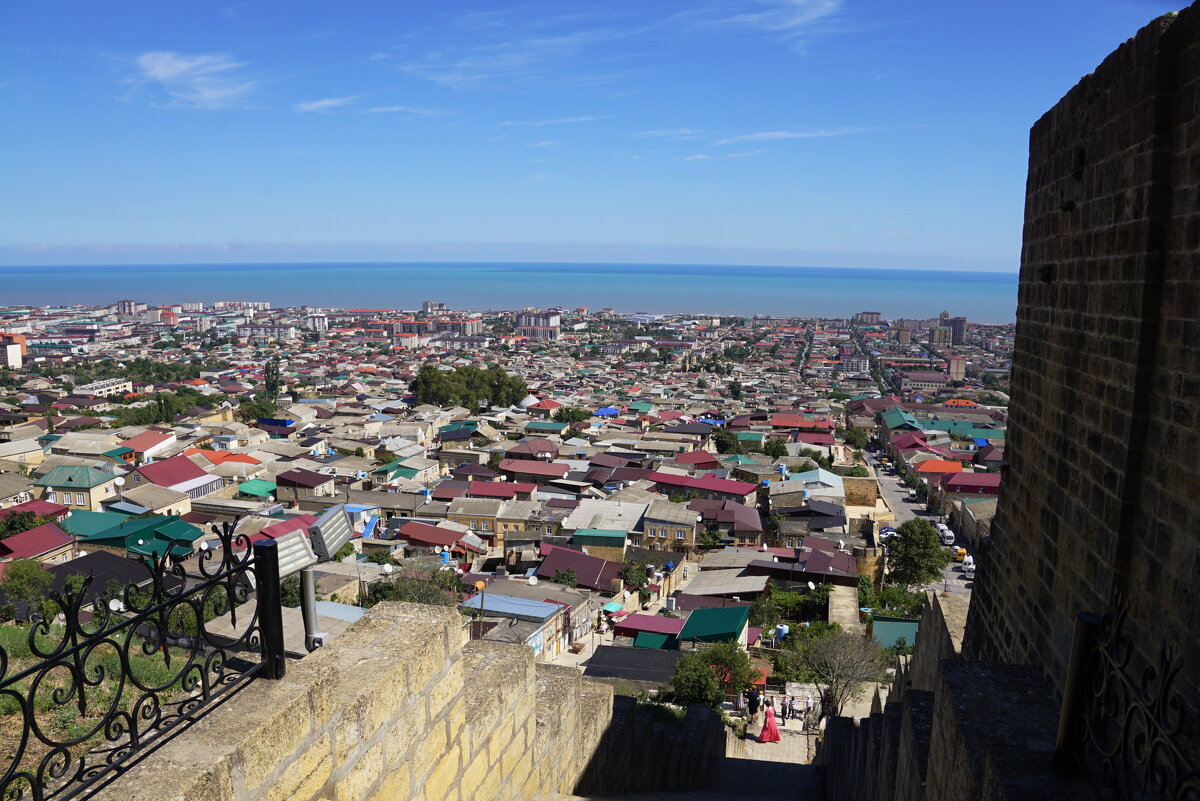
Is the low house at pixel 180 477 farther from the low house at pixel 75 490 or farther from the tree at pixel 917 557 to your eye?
the tree at pixel 917 557

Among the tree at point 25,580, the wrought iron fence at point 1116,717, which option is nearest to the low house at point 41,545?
the tree at point 25,580

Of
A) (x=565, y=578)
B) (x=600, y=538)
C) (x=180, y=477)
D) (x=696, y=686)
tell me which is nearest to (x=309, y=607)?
(x=696, y=686)

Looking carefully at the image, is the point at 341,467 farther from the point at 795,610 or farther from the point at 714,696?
the point at 714,696

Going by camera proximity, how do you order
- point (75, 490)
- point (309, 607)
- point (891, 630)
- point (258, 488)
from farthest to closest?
point (258, 488) < point (75, 490) < point (891, 630) < point (309, 607)

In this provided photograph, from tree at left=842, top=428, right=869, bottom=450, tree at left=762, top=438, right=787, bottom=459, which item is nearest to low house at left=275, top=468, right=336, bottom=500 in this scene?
tree at left=762, top=438, right=787, bottom=459

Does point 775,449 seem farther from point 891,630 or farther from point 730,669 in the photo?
point 730,669

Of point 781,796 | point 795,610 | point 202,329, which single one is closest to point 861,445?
point 795,610
